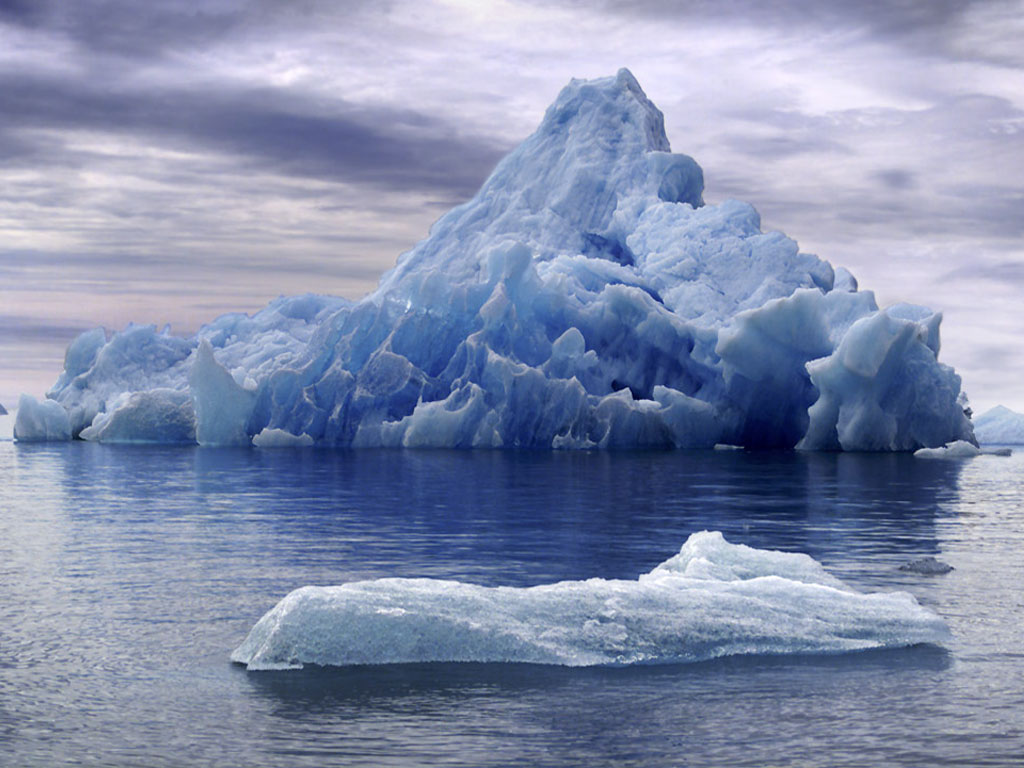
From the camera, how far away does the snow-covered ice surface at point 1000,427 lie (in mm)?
73875

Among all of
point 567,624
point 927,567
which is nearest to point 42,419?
point 927,567

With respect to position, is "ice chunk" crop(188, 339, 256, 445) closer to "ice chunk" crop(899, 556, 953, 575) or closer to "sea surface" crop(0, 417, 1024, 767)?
"sea surface" crop(0, 417, 1024, 767)

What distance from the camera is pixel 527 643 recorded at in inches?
339

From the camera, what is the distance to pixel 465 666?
8.41 metres

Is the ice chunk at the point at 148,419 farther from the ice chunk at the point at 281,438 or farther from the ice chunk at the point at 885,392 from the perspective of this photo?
the ice chunk at the point at 885,392

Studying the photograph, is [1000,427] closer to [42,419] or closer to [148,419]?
[148,419]

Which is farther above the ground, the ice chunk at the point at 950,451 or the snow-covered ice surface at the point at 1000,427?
the snow-covered ice surface at the point at 1000,427

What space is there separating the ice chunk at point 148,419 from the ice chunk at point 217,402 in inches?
116

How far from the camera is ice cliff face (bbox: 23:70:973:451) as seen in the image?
134 ft

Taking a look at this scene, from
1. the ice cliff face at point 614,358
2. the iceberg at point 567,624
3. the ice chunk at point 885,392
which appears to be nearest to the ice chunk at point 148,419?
the ice cliff face at point 614,358

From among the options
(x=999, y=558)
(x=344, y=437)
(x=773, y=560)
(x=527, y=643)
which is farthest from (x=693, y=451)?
(x=527, y=643)

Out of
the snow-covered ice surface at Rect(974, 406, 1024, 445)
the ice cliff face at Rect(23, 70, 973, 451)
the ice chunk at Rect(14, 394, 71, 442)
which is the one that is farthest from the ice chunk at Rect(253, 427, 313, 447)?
the snow-covered ice surface at Rect(974, 406, 1024, 445)

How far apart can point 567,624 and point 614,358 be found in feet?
120

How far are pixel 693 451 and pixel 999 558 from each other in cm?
3153
